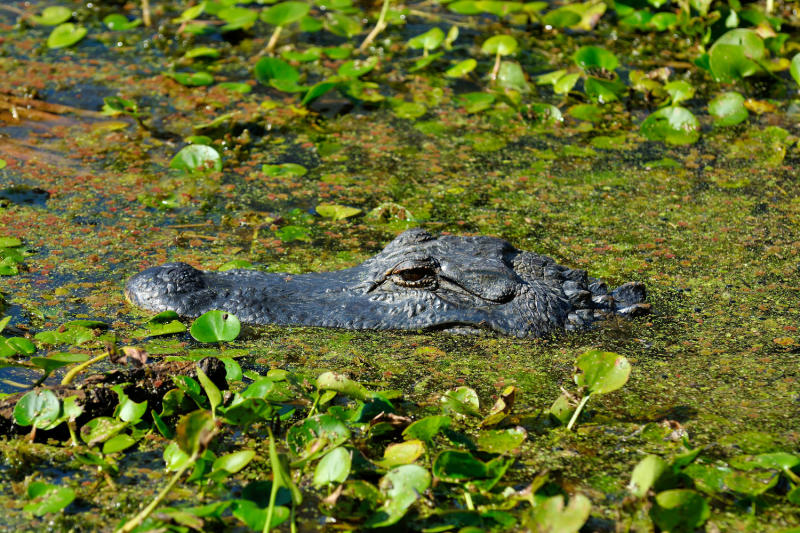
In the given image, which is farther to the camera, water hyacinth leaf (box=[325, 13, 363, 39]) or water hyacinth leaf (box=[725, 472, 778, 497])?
water hyacinth leaf (box=[325, 13, 363, 39])

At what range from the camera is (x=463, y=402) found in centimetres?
282

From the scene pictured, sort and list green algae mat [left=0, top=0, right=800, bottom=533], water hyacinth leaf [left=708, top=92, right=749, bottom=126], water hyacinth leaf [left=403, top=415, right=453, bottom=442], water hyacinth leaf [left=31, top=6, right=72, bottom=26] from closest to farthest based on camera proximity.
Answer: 1. green algae mat [left=0, top=0, right=800, bottom=533]
2. water hyacinth leaf [left=403, top=415, right=453, bottom=442]
3. water hyacinth leaf [left=708, top=92, right=749, bottom=126]
4. water hyacinth leaf [left=31, top=6, right=72, bottom=26]

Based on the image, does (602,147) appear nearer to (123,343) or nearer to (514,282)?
(514,282)

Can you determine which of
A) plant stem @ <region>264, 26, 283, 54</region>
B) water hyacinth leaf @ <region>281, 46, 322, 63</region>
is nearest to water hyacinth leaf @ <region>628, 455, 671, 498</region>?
water hyacinth leaf @ <region>281, 46, 322, 63</region>

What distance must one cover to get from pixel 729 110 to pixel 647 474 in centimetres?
401

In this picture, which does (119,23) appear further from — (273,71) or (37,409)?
(37,409)

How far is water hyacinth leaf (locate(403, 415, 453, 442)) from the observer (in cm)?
250

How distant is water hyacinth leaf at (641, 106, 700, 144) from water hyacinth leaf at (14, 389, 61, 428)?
4.27 m

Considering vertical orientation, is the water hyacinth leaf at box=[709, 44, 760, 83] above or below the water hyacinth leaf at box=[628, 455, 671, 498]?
above

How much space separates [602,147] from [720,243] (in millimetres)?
1291

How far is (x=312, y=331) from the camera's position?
3408 mm

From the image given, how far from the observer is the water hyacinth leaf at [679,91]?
5543 mm

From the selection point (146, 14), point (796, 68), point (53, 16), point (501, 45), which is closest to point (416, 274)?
point (501, 45)

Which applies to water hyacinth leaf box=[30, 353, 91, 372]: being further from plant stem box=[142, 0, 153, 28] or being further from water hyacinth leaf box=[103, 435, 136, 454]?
plant stem box=[142, 0, 153, 28]
